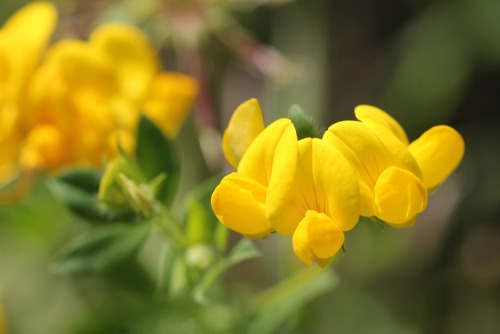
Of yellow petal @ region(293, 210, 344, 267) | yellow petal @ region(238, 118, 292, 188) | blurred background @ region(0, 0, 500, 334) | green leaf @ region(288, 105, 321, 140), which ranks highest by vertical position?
green leaf @ region(288, 105, 321, 140)

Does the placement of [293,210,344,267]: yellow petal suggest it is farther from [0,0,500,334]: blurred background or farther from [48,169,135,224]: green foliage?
[0,0,500,334]: blurred background

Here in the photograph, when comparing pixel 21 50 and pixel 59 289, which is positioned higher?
pixel 21 50

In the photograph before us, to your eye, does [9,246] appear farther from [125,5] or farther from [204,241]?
[204,241]

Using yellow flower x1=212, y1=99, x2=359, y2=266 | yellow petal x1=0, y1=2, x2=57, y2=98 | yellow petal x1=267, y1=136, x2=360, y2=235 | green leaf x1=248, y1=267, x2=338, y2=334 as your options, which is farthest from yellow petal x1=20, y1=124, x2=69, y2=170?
yellow petal x1=267, y1=136, x2=360, y2=235

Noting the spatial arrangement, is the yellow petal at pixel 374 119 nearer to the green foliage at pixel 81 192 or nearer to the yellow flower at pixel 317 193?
the yellow flower at pixel 317 193

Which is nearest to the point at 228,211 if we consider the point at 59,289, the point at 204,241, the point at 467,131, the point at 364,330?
the point at 204,241
